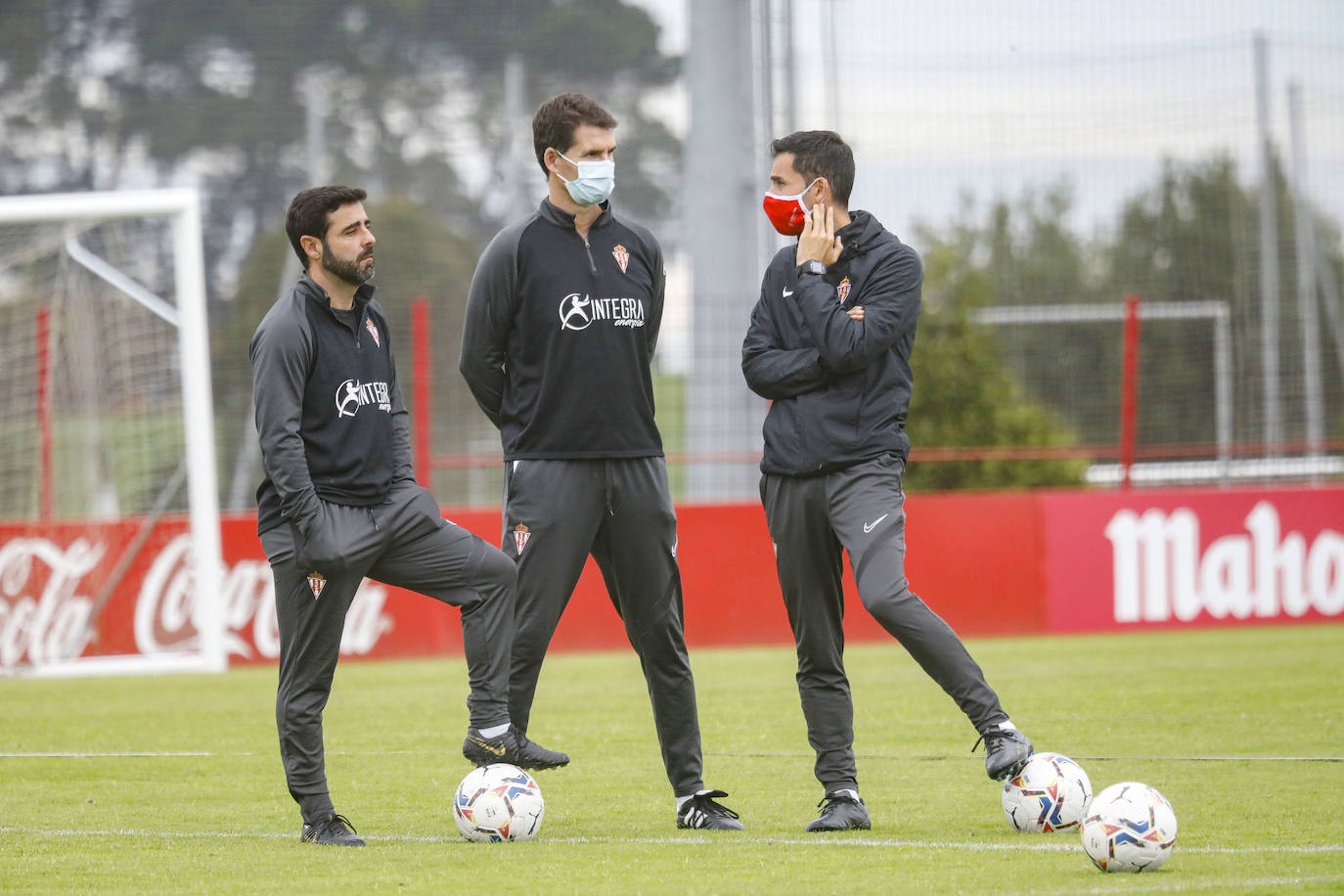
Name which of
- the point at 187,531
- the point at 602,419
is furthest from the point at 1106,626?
the point at 602,419

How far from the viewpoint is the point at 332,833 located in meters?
5.77

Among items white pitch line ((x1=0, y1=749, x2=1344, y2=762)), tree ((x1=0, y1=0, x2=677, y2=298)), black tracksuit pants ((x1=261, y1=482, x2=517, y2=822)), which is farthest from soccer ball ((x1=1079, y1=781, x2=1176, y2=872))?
tree ((x1=0, y1=0, x2=677, y2=298))

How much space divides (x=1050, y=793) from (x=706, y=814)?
3.67 ft

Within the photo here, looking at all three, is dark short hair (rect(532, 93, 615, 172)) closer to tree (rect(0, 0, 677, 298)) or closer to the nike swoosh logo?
the nike swoosh logo

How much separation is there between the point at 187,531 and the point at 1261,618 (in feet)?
27.1

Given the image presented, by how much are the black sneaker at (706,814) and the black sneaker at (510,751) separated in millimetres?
443

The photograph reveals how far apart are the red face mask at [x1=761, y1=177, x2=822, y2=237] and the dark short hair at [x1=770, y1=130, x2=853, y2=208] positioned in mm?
48

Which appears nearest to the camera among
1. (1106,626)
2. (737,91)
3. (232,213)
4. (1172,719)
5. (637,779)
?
(637,779)

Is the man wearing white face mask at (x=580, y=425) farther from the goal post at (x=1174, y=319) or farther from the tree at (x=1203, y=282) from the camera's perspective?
the tree at (x=1203, y=282)

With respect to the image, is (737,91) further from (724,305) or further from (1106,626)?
(1106,626)

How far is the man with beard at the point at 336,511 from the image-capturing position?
5781 mm

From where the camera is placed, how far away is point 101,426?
518 inches

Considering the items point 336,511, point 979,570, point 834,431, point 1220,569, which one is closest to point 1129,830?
point 834,431

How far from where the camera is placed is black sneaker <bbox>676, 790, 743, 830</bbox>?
19.4 feet
